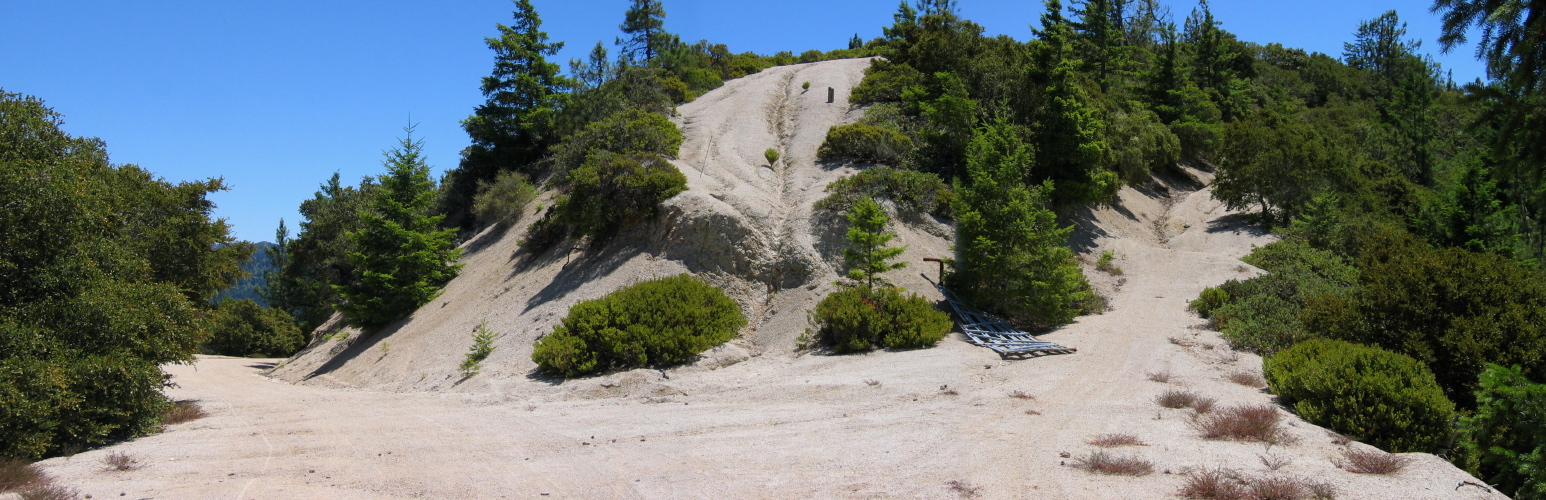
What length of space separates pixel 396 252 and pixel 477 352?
323 inches

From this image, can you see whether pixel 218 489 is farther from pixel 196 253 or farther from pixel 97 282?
pixel 196 253

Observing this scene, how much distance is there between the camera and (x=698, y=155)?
2602 cm

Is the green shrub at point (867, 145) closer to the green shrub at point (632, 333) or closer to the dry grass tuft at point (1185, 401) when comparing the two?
the green shrub at point (632, 333)

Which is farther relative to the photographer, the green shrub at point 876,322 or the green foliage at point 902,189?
the green foliage at point 902,189

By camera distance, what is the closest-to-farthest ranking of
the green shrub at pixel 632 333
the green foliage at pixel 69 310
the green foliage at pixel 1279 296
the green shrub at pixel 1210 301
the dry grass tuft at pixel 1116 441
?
the dry grass tuft at pixel 1116 441, the green foliage at pixel 69 310, the green foliage at pixel 1279 296, the green shrub at pixel 632 333, the green shrub at pixel 1210 301

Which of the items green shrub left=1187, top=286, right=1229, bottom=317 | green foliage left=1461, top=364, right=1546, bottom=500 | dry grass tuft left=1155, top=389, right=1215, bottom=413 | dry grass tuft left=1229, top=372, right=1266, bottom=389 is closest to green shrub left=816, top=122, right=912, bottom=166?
green shrub left=1187, top=286, right=1229, bottom=317

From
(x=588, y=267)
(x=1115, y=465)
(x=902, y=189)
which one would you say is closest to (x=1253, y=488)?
(x=1115, y=465)

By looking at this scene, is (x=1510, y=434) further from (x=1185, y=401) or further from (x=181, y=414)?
(x=181, y=414)

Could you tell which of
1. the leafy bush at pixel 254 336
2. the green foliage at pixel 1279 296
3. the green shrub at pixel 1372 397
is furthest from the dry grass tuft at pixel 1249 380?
the leafy bush at pixel 254 336

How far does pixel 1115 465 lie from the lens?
714cm

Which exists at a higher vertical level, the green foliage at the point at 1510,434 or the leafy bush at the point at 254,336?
the green foliage at the point at 1510,434

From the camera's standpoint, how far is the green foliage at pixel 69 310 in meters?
8.55

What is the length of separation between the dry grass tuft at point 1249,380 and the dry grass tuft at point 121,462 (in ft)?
45.5

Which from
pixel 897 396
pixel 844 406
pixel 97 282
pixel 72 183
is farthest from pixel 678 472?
pixel 72 183
